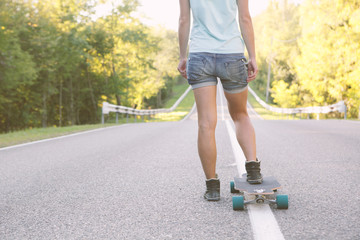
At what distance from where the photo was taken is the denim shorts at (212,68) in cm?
331

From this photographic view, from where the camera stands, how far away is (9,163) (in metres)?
6.09

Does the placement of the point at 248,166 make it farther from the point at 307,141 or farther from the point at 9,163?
the point at 307,141

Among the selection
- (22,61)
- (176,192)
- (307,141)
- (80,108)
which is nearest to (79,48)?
(22,61)

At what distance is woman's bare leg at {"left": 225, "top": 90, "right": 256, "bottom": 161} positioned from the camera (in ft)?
11.3

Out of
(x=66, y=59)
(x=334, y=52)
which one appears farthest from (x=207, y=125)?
(x=66, y=59)

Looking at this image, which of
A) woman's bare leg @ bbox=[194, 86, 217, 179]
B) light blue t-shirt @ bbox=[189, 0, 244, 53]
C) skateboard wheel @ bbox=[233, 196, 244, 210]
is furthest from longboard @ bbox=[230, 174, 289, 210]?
light blue t-shirt @ bbox=[189, 0, 244, 53]

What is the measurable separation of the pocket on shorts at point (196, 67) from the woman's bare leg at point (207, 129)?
0.13 meters

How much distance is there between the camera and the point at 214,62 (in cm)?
332

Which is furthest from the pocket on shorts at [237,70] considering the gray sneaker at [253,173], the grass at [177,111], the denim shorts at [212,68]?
the grass at [177,111]

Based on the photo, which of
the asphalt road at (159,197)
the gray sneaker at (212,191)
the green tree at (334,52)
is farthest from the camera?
the green tree at (334,52)

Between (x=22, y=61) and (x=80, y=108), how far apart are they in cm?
1574

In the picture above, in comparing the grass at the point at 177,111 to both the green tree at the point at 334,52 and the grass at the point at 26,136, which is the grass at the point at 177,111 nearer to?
the green tree at the point at 334,52

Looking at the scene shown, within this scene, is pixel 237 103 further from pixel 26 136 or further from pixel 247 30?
pixel 26 136

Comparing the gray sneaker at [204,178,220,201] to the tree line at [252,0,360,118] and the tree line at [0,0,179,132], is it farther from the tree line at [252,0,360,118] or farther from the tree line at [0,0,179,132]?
the tree line at [252,0,360,118]
